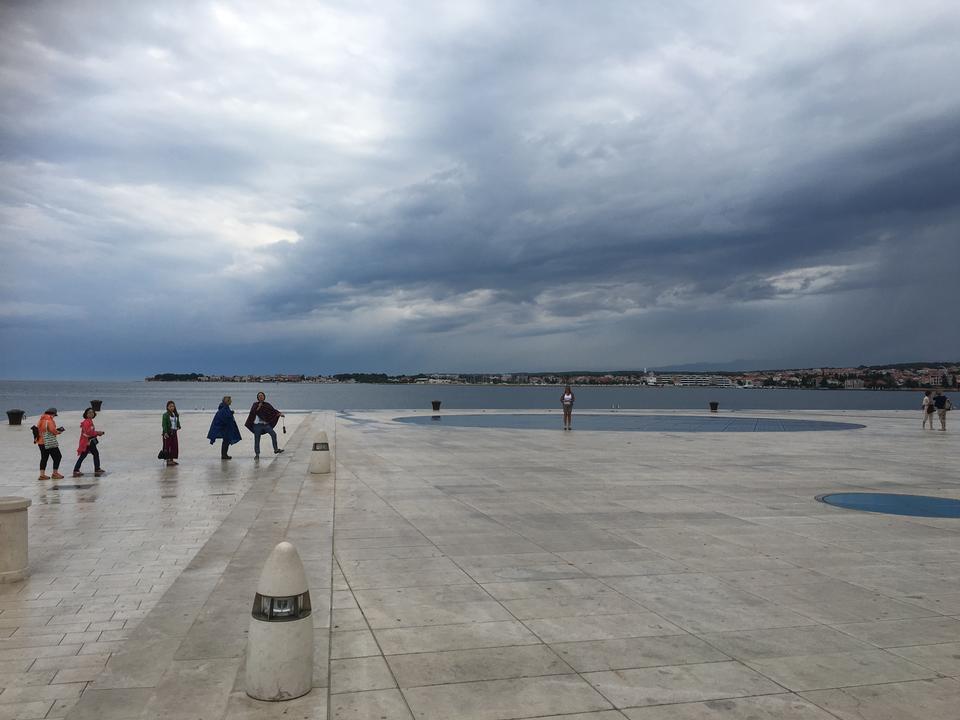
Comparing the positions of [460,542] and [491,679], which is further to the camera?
[460,542]

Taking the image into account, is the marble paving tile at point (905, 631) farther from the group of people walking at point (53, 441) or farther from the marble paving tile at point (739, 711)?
the group of people walking at point (53, 441)

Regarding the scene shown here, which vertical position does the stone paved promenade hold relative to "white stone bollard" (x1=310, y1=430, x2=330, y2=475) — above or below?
below

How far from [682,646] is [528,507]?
6049 mm

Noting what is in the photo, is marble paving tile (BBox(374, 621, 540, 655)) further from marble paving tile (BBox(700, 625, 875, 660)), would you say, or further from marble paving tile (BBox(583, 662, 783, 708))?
marble paving tile (BBox(700, 625, 875, 660))

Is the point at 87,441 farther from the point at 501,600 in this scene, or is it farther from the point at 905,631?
the point at 905,631

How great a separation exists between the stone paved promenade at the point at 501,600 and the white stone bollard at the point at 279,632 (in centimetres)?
12

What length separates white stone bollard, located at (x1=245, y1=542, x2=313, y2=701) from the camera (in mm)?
4371

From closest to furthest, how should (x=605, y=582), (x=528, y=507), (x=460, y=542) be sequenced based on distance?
(x=605, y=582)
(x=460, y=542)
(x=528, y=507)

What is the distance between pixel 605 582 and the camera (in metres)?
7.21

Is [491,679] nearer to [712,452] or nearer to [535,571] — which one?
[535,571]

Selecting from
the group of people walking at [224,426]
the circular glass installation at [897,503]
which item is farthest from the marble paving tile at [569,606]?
the group of people walking at [224,426]

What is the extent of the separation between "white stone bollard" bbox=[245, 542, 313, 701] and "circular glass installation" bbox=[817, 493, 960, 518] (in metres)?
9.88

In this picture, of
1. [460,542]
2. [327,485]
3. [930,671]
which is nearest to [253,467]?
[327,485]

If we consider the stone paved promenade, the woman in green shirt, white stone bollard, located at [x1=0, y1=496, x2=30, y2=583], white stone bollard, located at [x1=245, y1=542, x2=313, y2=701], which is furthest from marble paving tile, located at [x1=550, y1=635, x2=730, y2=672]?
the woman in green shirt
